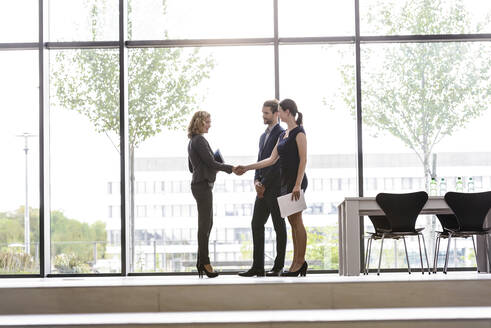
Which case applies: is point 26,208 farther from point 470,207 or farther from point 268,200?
point 470,207

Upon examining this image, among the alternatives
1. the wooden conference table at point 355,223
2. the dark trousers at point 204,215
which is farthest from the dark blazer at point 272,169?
the wooden conference table at point 355,223

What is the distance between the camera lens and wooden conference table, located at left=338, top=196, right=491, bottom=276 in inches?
228

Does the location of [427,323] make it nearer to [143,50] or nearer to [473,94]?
[473,94]

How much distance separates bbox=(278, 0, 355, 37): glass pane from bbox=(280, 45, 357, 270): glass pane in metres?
0.17

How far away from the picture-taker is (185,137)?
24.5 feet

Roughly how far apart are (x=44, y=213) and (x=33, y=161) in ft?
1.98

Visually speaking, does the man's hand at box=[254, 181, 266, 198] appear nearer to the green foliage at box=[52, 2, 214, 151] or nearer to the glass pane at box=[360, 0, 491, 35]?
the green foliage at box=[52, 2, 214, 151]

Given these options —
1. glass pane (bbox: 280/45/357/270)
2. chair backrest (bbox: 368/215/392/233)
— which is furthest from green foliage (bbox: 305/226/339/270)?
chair backrest (bbox: 368/215/392/233)

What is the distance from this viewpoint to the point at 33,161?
746 centimetres

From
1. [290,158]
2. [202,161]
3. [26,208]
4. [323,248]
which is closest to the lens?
[290,158]

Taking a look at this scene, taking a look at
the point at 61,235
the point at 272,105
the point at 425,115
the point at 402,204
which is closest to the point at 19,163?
the point at 61,235

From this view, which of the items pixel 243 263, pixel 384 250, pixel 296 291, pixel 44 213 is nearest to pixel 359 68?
pixel 384 250

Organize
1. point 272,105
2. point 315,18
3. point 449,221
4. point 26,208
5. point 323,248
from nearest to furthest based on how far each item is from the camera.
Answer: point 272,105 → point 449,221 → point 323,248 → point 26,208 → point 315,18

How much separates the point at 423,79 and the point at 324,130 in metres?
1.20
